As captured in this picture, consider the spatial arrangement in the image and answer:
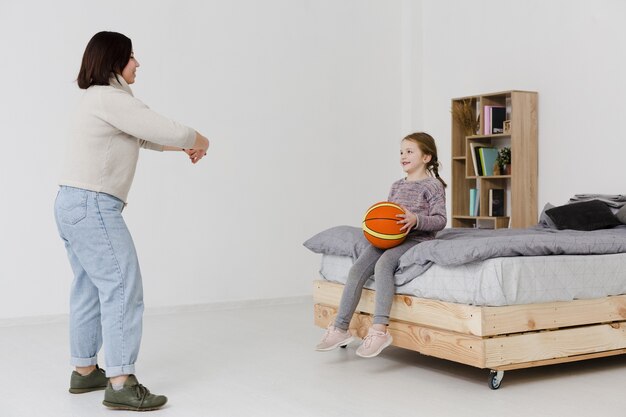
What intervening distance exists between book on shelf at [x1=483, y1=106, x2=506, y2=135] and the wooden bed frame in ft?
7.13

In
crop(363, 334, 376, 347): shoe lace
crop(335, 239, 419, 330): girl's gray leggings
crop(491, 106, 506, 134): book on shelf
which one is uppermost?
crop(491, 106, 506, 134): book on shelf

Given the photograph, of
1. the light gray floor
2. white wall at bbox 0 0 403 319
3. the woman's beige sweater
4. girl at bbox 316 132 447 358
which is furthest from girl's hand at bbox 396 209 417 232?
white wall at bbox 0 0 403 319

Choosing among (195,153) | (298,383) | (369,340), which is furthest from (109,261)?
(369,340)

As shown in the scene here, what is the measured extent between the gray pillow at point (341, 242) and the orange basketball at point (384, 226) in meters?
0.15

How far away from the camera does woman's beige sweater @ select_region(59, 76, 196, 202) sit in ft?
9.20

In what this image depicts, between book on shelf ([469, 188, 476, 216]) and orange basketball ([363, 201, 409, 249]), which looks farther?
book on shelf ([469, 188, 476, 216])

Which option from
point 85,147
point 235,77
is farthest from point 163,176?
point 85,147

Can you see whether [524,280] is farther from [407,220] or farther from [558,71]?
[558,71]

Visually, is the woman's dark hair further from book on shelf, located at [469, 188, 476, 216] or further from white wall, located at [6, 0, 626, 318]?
book on shelf, located at [469, 188, 476, 216]

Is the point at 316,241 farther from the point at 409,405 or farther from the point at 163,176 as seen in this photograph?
the point at 163,176

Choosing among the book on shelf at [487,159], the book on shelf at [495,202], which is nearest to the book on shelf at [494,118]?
the book on shelf at [487,159]

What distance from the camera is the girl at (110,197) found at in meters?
2.81

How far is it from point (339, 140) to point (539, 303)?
3.20 meters

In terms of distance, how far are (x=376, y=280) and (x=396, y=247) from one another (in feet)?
0.59
